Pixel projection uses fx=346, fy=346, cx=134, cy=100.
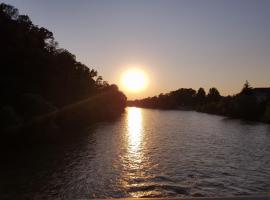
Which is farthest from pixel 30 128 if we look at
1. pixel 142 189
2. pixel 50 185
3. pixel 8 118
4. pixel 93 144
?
pixel 142 189

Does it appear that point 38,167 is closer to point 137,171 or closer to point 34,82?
point 137,171

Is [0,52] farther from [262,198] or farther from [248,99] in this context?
[248,99]

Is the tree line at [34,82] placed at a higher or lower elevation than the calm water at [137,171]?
higher

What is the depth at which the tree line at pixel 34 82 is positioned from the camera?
57.0 meters

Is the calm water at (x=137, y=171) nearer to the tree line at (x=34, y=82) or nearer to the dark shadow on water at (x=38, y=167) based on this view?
the dark shadow on water at (x=38, y=167)

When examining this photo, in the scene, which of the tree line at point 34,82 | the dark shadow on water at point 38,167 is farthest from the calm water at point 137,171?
the tree line at point 34,82

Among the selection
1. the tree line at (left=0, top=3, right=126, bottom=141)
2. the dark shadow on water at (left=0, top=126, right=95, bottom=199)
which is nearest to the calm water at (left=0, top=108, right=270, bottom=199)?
the dark shadow on water at (left=0, top=126, right=95, bottom=199)

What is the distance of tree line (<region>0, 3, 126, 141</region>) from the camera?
187 feet

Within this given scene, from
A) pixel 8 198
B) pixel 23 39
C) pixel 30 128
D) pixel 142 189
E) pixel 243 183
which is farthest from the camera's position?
pixel 23 39

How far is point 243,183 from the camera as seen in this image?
86.8ft

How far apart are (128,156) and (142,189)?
13386 mm

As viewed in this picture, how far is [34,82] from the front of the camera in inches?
2916

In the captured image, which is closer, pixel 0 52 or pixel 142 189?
pixel 142 189

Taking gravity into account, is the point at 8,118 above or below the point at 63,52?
below
